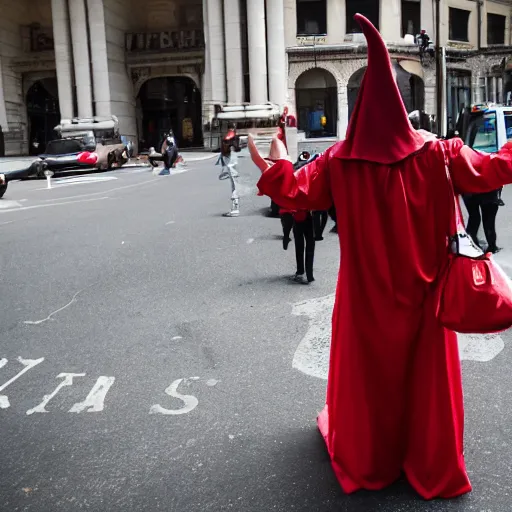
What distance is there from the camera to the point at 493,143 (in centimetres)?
1252

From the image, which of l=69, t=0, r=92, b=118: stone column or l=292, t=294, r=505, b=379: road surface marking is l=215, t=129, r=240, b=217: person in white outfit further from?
l=69, t=0, r=92, b=118: stone column

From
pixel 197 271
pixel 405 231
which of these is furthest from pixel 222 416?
pixel 197 271

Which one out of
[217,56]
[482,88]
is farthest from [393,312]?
[482,88]

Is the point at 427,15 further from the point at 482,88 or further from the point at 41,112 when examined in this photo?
A: the point at 41,112

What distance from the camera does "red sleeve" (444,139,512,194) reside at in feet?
8.45

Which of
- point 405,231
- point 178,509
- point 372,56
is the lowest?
point 178,509

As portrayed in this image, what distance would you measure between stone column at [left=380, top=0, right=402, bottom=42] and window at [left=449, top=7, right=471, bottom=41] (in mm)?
4209

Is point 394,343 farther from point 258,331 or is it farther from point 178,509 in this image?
point 258,331

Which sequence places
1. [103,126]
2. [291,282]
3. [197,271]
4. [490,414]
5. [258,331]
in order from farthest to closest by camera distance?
[103,126]
[197,271]
[291,282]
[258,331]
[490,414]

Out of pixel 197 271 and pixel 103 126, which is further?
pixel 103 126

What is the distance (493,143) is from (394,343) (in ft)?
35.5

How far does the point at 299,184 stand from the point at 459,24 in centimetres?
3815

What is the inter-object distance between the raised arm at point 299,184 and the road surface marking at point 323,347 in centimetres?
188

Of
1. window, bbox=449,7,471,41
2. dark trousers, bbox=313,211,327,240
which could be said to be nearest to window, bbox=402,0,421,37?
window, bbox=449,7,471,41
